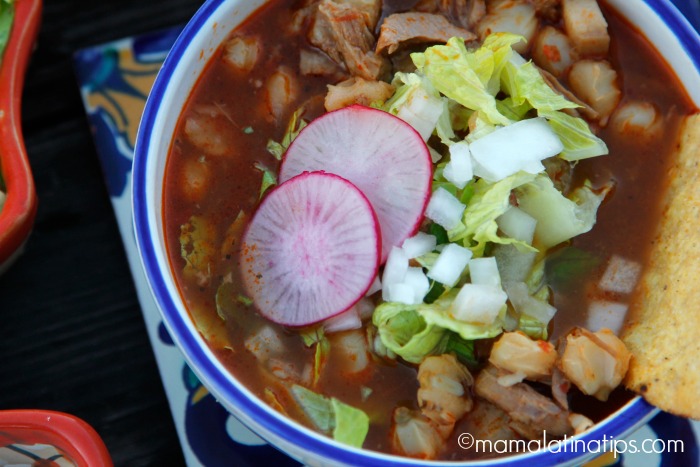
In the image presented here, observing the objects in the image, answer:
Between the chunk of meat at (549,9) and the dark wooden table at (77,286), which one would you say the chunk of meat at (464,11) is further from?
the dark wooden table at (77,286)

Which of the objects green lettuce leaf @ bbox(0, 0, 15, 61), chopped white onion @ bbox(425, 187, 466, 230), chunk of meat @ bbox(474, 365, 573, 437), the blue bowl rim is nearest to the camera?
the blue bowl rim

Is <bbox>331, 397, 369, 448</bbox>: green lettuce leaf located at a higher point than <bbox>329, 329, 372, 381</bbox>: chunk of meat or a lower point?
lower

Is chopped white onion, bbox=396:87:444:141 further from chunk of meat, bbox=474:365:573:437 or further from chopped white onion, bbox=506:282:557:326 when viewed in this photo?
chunk of meat, bbox=474:365:573:437

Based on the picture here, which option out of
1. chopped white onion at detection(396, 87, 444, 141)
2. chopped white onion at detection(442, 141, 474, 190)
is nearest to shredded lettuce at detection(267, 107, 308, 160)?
chopped white onion at detection(396, 87, 444, 141)

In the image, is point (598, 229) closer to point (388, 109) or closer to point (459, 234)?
point (459, 234)

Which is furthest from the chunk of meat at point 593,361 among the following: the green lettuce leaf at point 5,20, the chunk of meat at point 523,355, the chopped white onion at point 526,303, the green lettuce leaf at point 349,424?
the green lettuce leaf at point 5,20
